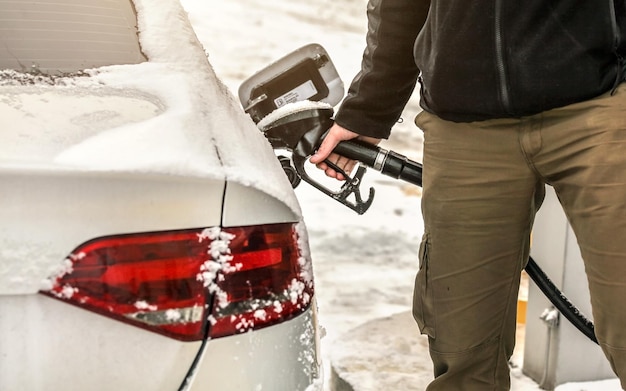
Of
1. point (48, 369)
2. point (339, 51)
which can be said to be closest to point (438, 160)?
point (48, 369)

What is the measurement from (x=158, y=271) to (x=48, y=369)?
20 centimetres

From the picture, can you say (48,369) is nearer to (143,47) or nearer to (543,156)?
(143,47)

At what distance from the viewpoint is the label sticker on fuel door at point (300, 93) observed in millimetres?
2254

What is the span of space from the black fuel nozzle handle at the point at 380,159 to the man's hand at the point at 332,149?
0.02 m

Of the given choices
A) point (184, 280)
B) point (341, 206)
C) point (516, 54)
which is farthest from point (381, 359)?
point (341, 206)

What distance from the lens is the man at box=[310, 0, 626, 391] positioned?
1.46m

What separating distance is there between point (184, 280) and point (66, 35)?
30.2 inches

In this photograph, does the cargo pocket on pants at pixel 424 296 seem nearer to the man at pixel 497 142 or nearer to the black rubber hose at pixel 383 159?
the man at pixel 497 142

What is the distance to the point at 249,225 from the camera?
1.12 metres

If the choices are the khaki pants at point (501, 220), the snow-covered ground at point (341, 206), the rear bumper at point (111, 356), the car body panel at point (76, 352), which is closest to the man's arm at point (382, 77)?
the khaki pants at point (501, 220)

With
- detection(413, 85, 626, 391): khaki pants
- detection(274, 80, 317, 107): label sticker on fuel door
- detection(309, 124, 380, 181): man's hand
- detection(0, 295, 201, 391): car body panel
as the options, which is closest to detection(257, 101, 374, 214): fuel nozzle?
detection(309, 124, 380, 181): man's hand

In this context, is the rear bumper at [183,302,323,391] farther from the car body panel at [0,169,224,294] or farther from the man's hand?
the man's hand

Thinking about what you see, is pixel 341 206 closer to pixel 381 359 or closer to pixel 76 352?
pixel 381 359

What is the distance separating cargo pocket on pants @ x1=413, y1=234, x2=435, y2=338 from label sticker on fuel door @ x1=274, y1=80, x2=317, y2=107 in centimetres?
69
